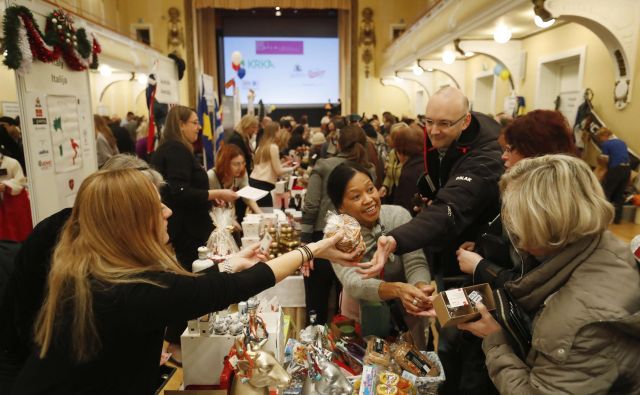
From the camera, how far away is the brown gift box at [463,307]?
1.43 metres

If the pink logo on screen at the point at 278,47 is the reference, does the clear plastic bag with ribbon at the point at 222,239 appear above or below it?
below

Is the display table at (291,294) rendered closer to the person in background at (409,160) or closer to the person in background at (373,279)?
the person in background at (373,279)

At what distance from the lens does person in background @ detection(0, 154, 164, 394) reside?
1.61 meters

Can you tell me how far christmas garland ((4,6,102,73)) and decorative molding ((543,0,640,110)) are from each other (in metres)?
5.01

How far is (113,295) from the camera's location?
4.07ft

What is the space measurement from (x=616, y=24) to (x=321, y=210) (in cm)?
527

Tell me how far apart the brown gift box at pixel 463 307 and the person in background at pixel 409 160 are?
230 cm

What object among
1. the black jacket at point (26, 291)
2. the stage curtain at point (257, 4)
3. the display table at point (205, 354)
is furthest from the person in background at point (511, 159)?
the stage curtain at point (257, 4)

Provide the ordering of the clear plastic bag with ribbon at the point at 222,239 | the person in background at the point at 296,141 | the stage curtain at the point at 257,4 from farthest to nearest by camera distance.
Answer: the stage curtain at the point at 257,4
the person in background at the point at 296,141
the clear plastic bag with ribbon at the point at 222,239

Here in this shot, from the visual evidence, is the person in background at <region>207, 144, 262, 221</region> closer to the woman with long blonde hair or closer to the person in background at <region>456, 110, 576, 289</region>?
the person in background at <region>456, 110, 576, 289</region>

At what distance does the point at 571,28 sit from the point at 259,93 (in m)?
11.7

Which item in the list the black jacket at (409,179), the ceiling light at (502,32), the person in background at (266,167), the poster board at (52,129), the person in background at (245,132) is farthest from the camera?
the ceiling light at (502,32)

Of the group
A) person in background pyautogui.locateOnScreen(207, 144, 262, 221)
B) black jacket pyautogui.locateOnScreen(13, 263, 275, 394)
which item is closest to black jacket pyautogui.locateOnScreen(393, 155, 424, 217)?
person in background pyautogui.locateOnScreen(207, 144, 262, 221)

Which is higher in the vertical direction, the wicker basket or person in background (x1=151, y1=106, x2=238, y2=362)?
person in background (x1=151, y1=106, x2=238, y2=362)
